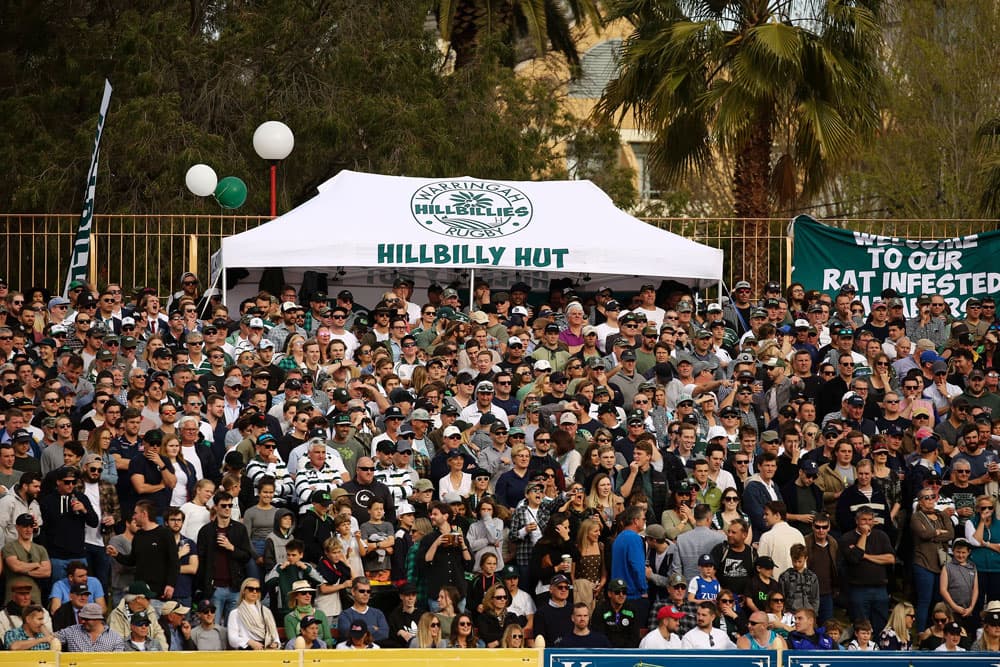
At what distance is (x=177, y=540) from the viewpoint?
14.1m

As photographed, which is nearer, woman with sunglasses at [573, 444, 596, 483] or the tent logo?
woman with sunglasses at [573, 444, 596, 483]

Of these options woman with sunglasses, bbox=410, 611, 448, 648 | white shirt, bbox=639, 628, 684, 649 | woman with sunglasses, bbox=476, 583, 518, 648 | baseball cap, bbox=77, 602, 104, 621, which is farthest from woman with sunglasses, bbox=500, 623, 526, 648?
baseball cap, bbox=77, 602, 104, 621

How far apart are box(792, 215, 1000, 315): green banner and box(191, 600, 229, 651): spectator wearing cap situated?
34.5ft

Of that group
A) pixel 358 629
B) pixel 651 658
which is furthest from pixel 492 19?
pixel 651 658

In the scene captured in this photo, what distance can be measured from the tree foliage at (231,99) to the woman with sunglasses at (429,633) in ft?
45.0

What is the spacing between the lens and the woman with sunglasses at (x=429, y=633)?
1377 cm

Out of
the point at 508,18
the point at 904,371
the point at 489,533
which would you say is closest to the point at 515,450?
the point at 489,533

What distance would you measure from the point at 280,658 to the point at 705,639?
3.56 meters

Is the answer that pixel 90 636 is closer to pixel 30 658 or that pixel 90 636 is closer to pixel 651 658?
pixel 30 658

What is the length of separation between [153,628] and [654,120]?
13350 millimetres

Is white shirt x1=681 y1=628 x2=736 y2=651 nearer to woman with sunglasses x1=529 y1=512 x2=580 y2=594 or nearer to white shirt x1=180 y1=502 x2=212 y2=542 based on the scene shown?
woman with sunglasses x1=529 y1=512 x2=580 y2=594

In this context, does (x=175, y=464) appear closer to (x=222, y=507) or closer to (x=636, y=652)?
(x=222, y=507)

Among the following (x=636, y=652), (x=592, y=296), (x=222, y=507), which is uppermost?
(x=592, y=296)

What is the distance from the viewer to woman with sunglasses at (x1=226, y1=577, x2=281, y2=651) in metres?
13.6
